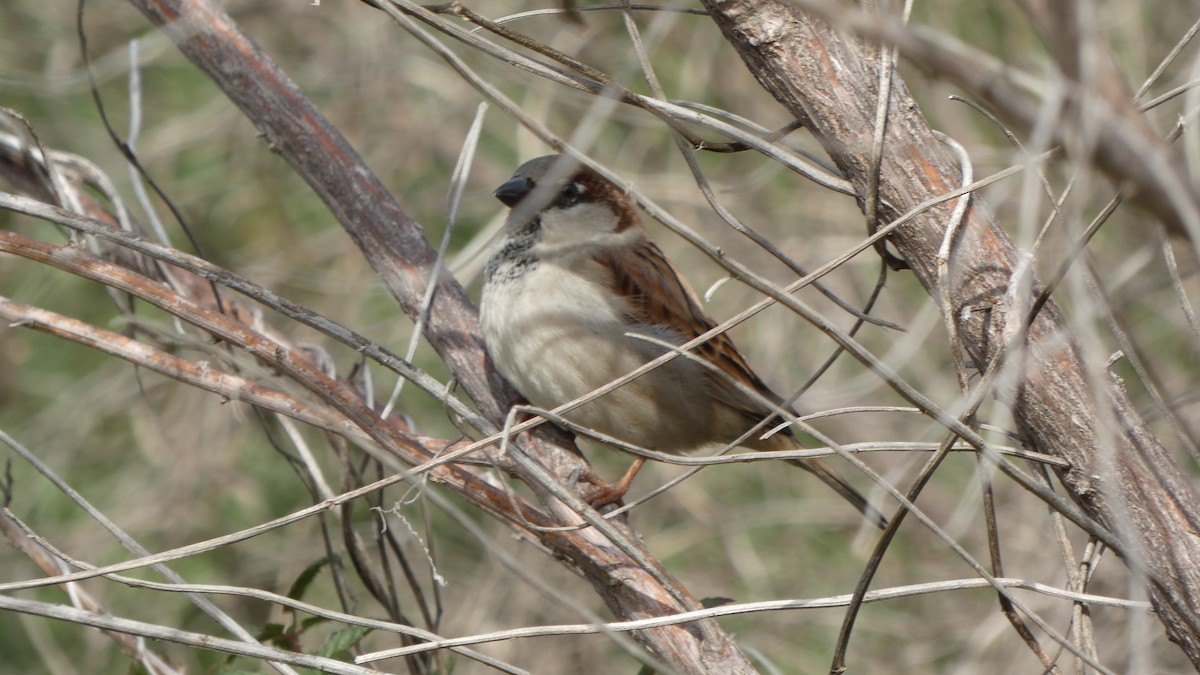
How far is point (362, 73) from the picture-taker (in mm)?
4605

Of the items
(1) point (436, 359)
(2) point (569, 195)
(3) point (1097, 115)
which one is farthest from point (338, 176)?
(1) point (436, 359)

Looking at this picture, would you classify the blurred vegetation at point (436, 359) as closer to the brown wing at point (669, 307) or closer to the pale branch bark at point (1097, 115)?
the brown wing at point (669, 307)

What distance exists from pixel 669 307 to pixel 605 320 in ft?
0.86

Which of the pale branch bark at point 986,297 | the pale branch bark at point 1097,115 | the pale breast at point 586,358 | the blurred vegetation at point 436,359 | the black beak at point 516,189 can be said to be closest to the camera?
the pale branch bark at point 1097,115

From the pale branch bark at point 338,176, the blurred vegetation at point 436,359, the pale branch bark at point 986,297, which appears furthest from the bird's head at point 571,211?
the pale branch bark at point 986,297

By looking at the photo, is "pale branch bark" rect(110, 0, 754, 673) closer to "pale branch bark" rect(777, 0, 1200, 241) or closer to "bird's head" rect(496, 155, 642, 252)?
"bird's head" rect(496, 155, 642, 252)

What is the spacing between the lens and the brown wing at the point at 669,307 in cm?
269

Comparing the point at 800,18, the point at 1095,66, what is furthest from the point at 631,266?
the point at 1095,66

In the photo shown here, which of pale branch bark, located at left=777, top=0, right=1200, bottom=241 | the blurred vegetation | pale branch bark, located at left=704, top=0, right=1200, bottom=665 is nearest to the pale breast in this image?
the blurred vegetation

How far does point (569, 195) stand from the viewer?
273 centimetres

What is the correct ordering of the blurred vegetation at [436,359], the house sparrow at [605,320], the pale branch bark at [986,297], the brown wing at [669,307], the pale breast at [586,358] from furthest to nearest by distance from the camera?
the blurred vegetation at [436,359], the brown wing at [669,307], the house sparrow at [605,320], the pale breast at [586,358], the pale branch bark at [986,297]

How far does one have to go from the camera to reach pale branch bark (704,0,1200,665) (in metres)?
1.19

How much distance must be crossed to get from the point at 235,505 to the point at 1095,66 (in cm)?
344

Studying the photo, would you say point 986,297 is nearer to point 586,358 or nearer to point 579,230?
point 586,358
